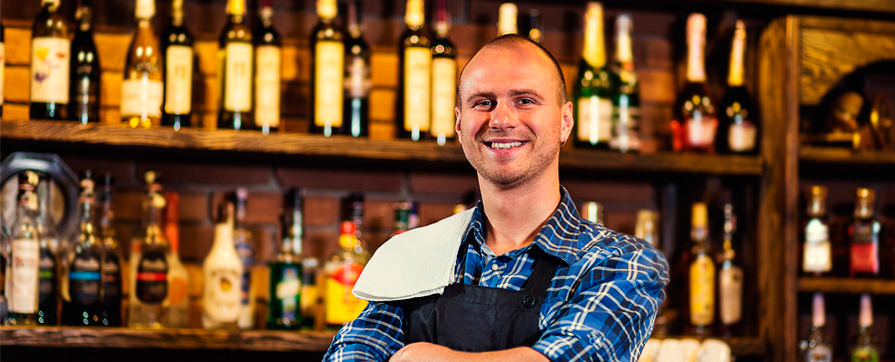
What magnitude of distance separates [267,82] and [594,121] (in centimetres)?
69

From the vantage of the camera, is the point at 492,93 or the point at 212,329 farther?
the point at 212,329

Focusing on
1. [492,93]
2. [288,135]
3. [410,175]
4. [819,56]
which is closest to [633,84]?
[819,56]

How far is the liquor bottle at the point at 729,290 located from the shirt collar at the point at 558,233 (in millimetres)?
855

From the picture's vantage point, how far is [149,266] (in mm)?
1681

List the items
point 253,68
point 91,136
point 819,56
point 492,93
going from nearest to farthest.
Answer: point 492,93, point 91,136, point 253,68, point 819,56

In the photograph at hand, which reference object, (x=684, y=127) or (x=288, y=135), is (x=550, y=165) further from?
(x=684, y=127)

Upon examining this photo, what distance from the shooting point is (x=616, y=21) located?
6.36 ft

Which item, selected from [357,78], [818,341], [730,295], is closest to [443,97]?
[357,78]

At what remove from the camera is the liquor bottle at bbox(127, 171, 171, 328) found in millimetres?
1662

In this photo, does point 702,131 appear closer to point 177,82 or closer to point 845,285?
point 845,285

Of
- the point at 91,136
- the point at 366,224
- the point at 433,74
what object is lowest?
the point at 366,224

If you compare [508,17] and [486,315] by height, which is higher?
[508,17]

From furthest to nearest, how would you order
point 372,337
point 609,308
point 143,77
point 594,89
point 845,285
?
point 594,89 → point 845,285 → point 143,77 → point 372,337 → point 609,308

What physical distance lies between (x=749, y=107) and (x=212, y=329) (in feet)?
4.14
